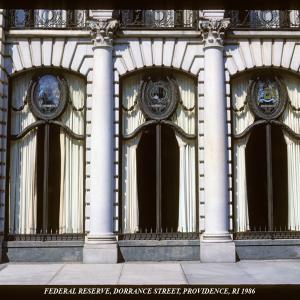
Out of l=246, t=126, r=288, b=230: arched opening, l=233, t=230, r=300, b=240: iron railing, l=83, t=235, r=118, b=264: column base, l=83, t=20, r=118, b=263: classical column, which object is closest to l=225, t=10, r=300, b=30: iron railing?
l=246, t=126, r=288, b=230: arched opening

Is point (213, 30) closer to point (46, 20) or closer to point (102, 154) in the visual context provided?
point (102, 154)

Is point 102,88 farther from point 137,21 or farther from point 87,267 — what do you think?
point 87,267

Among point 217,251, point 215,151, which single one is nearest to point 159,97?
point 215,151

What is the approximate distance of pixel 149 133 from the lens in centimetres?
1520

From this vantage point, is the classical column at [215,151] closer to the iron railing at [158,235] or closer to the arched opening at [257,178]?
the iron railing at [158,235]

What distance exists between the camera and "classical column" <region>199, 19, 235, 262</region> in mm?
14148

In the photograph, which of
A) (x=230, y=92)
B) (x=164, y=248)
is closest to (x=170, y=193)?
(x=164, y=248)

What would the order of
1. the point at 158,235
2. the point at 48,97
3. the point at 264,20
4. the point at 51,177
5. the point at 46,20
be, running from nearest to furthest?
the point at 158,235, the point at 51,177, the point at 46,20, the point at 48,97, the point at 264,20

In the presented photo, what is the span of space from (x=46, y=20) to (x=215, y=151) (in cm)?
677

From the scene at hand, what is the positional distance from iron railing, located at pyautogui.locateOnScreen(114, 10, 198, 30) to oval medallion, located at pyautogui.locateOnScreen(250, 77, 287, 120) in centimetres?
288

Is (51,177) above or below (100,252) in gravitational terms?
above

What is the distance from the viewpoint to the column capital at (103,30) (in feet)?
47.8

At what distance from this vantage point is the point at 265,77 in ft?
50.6

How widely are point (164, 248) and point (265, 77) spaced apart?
21.0ft
